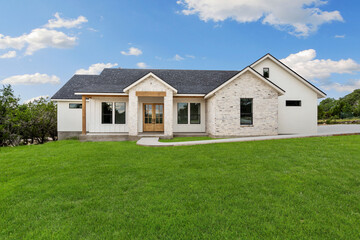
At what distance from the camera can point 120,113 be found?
49.1ft

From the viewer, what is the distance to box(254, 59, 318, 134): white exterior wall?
15.0 meters

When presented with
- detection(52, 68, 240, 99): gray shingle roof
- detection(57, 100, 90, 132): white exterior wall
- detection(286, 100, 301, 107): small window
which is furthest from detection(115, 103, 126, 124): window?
detection(286, 100, 301, 107): small window

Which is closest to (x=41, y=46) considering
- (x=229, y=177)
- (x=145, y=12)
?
(x=145, y=12)

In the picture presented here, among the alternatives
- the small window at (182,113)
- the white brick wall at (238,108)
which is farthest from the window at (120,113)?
the white brick wall at (238,108)

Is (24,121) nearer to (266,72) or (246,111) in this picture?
(246,111)

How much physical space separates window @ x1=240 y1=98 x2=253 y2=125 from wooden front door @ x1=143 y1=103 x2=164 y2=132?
6.35 metres

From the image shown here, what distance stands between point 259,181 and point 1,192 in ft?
19.7

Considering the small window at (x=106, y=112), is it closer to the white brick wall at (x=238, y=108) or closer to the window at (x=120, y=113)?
the window at (x=120, y=113)

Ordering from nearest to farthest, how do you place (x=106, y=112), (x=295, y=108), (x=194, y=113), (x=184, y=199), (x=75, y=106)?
(x=184, y=199), (x=106, y=112), (x=295, y=108), (x=194, y=113), (x=75, y=106)

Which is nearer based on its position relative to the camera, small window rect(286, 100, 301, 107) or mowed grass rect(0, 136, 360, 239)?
mowed grass rect(0, 136, 360, 239)

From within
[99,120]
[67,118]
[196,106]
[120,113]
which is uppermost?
[196,106]

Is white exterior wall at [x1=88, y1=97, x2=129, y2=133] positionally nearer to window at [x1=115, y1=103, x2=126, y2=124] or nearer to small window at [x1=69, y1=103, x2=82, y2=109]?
window at [x1=115, y1=103, x2=126, y2=124]

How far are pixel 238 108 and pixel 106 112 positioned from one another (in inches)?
408

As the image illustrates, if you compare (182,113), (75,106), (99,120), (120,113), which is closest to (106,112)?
(99,120)
